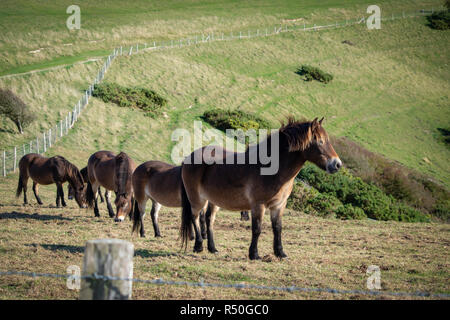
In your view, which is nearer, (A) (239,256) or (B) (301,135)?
(B) (301,135)

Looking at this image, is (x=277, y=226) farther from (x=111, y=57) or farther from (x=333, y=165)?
(x=111, y=57)

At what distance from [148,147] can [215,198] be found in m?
22.6

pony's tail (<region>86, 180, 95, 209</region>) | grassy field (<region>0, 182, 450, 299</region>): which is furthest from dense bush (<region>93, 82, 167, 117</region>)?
grassy field (<region>0, 182, 450, 299</region>)

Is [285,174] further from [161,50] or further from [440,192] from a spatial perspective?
[161,50]

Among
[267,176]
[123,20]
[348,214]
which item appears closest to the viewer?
[267,176]

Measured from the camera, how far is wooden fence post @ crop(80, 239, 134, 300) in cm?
445

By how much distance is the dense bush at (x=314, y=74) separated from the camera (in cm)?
5678

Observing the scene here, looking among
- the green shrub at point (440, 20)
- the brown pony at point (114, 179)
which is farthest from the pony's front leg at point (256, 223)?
the green shrub at point (440, 20)

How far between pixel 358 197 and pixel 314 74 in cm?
3715

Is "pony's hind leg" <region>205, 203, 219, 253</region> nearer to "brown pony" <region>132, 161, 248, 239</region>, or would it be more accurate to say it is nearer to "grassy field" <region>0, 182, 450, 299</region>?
"grassy field" <region>0, 182, 450, 299</region>

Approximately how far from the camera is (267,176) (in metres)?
9.13

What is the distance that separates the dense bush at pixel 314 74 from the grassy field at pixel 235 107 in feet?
4.00

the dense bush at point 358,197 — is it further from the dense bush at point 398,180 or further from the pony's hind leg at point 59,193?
the pony's hind leg at point 59,193

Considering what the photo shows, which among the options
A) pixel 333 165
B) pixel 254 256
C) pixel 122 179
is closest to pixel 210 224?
pixel 254 256
